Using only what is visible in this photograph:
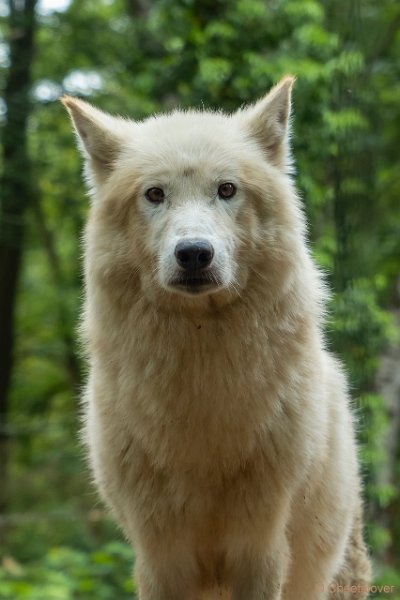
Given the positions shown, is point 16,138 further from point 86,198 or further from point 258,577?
point 258,577

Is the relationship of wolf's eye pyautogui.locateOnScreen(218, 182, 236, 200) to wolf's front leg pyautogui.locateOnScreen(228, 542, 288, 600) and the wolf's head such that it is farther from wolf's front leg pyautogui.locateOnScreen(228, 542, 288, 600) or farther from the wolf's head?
wolf's front leg pyautogui.locateOnScreen(228, 542, 288, 600)

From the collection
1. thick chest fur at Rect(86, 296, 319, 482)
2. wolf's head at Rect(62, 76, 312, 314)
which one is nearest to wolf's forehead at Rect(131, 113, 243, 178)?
wolf's head at Rect(62, 76, 312, 314)

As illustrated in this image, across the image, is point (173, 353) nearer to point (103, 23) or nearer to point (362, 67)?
point (362, 67)

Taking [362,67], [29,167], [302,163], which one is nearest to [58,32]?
[29,167]

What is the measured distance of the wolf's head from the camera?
3.40 m

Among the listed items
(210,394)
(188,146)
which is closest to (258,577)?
(210,394)

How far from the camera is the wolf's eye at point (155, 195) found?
11.7 ft

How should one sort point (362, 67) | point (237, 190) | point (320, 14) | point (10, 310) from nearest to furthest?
point (237, 190)
point (362, 67)
point (320, 14)
point (10, 310)

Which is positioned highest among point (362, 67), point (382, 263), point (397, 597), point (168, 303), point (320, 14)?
point (320, 14)

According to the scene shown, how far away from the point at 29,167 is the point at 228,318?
7.55 meters

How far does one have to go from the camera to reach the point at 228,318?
11.9 feet

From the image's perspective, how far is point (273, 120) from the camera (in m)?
3.84

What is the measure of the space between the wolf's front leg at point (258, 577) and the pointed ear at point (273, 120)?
178 centimetres

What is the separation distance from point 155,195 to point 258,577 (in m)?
1.72
